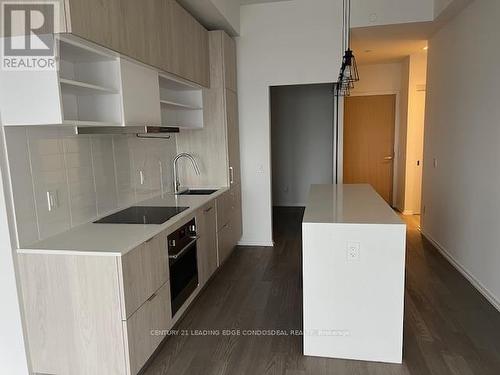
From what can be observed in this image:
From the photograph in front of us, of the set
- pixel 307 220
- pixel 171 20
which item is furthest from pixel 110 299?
pixel 171 20

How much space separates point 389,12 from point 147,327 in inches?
157

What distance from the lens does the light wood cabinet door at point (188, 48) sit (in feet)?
9.82

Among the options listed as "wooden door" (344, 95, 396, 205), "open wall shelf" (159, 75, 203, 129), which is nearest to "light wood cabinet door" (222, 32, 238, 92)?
"open wall shelf" (159, 75, 203, 129)

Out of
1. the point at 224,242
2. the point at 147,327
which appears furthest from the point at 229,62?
the point at 147,327

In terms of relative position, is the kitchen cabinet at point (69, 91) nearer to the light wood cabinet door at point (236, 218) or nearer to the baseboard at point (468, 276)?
the light wood cabinet door at point (236, 218)

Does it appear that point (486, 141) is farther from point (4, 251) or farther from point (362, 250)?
point (4, 251)

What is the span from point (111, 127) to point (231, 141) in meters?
1.98

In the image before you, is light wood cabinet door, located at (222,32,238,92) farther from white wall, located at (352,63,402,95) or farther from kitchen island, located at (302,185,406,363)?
white wall, located at (352,63,402,95)

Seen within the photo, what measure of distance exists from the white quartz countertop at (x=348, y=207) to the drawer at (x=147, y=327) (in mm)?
1088

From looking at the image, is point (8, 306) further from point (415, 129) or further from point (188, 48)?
point (415, 129)

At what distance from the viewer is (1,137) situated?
1852 millimetres

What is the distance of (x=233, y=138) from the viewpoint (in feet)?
13.9

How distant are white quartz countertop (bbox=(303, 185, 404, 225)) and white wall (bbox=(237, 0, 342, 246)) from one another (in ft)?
4.25

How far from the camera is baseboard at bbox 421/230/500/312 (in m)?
2.90
